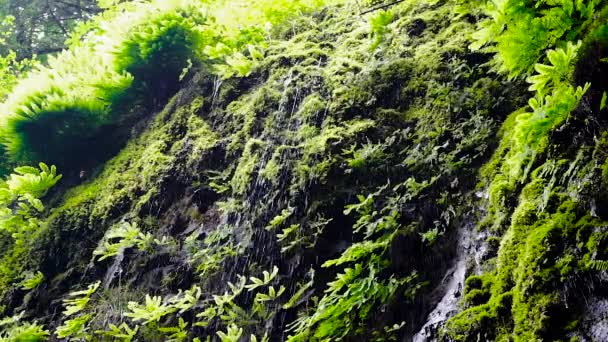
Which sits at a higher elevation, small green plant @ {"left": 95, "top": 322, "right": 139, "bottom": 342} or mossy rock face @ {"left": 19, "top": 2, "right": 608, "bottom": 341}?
mossy rock face @ {"left": 19, "top": 2, "right": 608, "bottom": 341}

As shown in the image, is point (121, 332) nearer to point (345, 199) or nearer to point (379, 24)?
point (345, 199)

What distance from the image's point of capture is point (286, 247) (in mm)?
3574

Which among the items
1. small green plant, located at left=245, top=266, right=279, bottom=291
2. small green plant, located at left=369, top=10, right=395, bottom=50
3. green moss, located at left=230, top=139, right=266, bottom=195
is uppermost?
small green plant, located at left=369, top=10, right=395, bottom=50

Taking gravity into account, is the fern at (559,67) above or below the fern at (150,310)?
above

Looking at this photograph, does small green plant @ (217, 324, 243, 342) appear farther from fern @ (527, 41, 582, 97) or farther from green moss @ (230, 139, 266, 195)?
fern @ (527, 41, 582, 97)

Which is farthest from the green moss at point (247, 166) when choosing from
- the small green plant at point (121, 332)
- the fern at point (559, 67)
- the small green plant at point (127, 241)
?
the fern at point (559, 67)

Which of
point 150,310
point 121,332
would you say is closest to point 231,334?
point 150,310

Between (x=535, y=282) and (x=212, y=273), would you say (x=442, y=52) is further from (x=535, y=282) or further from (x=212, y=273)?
(x=212, y=273)

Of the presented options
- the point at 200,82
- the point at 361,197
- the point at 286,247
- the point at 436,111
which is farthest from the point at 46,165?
the point at 436,111

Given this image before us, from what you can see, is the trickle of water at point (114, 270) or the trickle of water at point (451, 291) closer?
the trickle of water at point (451, 291)

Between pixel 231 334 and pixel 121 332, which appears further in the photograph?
pixel 121 332

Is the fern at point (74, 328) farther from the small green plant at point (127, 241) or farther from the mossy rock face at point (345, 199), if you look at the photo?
the small green plant at point (127, 241)

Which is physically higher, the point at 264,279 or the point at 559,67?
the point at 559,67

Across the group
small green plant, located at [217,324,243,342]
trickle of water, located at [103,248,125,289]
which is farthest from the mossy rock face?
small green plant, located at [217,324,243,342]
